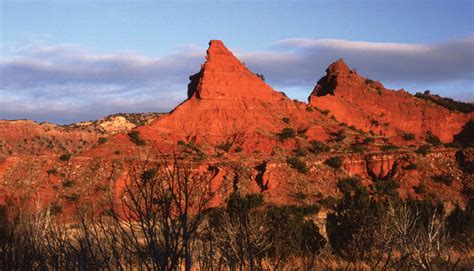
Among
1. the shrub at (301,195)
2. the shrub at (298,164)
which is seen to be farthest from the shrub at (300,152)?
the shrub at (301,195)

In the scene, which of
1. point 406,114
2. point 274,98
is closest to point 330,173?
point 274,98

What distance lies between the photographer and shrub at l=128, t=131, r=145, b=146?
197 ft

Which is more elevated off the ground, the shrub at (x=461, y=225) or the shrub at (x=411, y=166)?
the shrub at (x=461, y=225)

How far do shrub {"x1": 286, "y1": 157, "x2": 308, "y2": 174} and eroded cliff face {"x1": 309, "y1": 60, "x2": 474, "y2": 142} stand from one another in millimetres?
28964

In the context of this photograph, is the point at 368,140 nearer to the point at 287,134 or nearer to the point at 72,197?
the point at 287,134

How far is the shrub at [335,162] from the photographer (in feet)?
170


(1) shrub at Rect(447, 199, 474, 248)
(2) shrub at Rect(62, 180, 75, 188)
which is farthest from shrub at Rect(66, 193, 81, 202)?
→ (1) shrub at Rect(447, 199, 474, 248)

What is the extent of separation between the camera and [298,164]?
5097 cm

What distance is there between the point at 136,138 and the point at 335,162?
987 inches

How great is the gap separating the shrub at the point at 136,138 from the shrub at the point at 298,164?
19.3 m

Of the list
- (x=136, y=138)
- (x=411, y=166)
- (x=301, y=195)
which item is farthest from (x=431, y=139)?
(x=136, y=138)

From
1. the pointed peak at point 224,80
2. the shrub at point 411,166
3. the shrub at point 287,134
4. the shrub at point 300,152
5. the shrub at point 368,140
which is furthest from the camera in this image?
the pointed peak at point 224,80

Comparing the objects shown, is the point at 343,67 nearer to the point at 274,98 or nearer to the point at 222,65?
the point at 274,98

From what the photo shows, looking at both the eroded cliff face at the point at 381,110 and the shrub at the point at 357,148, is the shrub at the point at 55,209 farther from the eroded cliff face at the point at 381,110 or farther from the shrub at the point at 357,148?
the eroded cliff face at the point at 381,110
